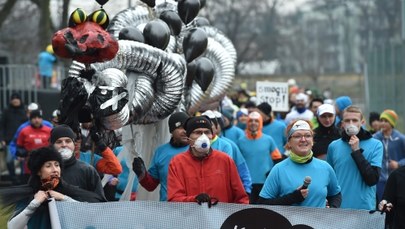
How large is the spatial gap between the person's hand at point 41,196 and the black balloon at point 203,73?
269 inches

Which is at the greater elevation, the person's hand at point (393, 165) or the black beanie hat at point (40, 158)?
the black beanie hat at point (40, 158)

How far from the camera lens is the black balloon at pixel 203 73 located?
15539 mm

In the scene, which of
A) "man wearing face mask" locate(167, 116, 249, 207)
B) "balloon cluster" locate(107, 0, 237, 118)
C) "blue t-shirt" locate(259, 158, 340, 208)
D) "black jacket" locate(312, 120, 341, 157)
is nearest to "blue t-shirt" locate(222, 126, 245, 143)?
"balloon cluster" locate(107, 0, 237, 118)

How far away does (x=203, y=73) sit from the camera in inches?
613

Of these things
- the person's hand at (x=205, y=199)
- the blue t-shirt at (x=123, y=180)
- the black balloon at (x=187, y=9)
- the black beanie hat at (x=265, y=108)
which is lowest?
the blue t-shirt at (x=123, y=180)

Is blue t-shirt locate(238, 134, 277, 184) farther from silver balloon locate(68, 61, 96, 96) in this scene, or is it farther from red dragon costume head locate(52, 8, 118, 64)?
red dragon costume head locate(52, 8, 118, 64)

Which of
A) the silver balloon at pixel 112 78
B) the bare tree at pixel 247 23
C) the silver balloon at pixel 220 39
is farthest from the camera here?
the bare tree at pixel 247 23

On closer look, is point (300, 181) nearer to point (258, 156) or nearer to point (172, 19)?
point (172, 19)

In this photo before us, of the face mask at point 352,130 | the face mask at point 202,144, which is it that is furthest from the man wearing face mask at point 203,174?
the face mask at point 352,130

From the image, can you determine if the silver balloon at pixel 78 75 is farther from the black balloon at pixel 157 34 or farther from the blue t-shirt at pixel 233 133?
the blue t-shirt at pixel 233 133

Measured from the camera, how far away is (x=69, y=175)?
9844 mm

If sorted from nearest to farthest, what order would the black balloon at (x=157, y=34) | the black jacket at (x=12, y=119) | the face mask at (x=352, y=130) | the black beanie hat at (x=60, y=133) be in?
the black beanie hat at (x=60, y=133) < the face mask at (x=352, y=130) < the black balloon at (x=157, y=34) < the black jacket at (x=12, y=119)

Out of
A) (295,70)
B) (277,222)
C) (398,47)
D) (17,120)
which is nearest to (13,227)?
(277,222)

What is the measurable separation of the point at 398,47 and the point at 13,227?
69.0 ft
